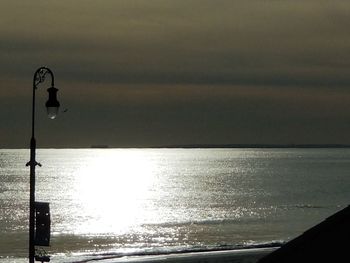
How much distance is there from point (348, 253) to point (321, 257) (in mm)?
478

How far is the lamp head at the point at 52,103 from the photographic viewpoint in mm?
16531

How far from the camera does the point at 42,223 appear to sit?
18141 mm

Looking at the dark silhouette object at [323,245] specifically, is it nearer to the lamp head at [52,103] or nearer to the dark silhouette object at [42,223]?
the lamp head at [52,103]

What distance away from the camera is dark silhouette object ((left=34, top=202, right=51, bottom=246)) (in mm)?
18000

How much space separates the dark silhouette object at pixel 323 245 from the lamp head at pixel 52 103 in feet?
19.8

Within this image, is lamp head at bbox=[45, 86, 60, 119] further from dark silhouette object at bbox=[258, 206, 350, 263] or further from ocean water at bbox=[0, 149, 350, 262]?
ocean water at bbox=[0, 149, 350, 262]

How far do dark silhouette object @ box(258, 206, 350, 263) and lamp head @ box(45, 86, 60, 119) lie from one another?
605cm

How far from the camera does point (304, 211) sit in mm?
87562

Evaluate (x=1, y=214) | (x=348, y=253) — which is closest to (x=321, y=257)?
(x=348, y=253)

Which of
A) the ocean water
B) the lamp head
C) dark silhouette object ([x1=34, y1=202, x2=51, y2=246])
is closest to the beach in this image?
the ocean water

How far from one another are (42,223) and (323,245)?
→ 809 cm

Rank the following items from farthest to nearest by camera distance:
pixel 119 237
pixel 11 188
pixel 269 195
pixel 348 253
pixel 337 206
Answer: pixel 11 188 < pixel 269 195 < pixel 337 206 < pixel 119 237 < pixel 348 253

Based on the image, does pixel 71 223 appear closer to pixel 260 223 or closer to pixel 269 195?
pixel 260 223

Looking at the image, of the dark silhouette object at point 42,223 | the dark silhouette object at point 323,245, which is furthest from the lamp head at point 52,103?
the dark silhouette object at point 323,245
